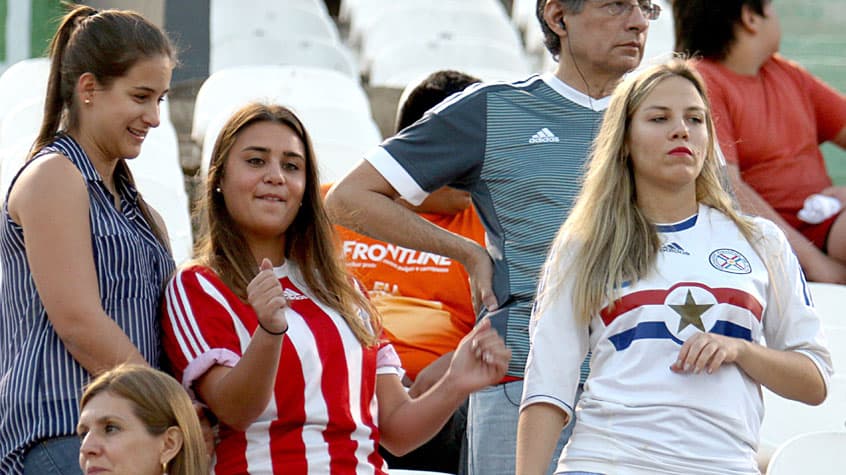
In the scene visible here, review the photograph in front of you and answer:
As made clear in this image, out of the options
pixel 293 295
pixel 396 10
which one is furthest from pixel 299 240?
pixel 396 10

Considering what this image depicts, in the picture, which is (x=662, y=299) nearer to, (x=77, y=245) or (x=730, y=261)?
(x=730, y=261)

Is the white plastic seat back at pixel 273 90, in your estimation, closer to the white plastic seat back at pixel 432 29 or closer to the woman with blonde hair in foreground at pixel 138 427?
the white plastic seat back at pixel 432 29

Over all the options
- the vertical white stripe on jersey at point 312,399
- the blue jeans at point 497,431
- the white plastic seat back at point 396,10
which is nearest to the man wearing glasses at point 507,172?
the blue jeans at point 497,431

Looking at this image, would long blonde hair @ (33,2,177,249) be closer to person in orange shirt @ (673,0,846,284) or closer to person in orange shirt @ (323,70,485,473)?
person in orange shirt @ (323,70,485,473)

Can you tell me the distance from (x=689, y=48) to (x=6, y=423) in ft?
8.00

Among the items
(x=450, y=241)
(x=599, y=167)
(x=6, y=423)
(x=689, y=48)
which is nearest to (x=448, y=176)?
(x=450, y=241)

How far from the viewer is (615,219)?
249 centimetres

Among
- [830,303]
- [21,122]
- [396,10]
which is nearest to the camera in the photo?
[830,303]

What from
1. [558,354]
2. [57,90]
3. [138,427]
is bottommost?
[138,427]

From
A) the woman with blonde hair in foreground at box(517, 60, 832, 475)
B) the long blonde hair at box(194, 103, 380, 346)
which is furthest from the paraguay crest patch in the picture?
the long blonde hair at box(194, 103, 380, 346)

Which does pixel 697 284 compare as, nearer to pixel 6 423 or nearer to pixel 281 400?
pixel 281 400

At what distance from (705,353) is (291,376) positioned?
74cm

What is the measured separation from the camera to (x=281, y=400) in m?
2.54

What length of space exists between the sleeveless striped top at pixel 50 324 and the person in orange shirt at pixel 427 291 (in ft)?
2.93
